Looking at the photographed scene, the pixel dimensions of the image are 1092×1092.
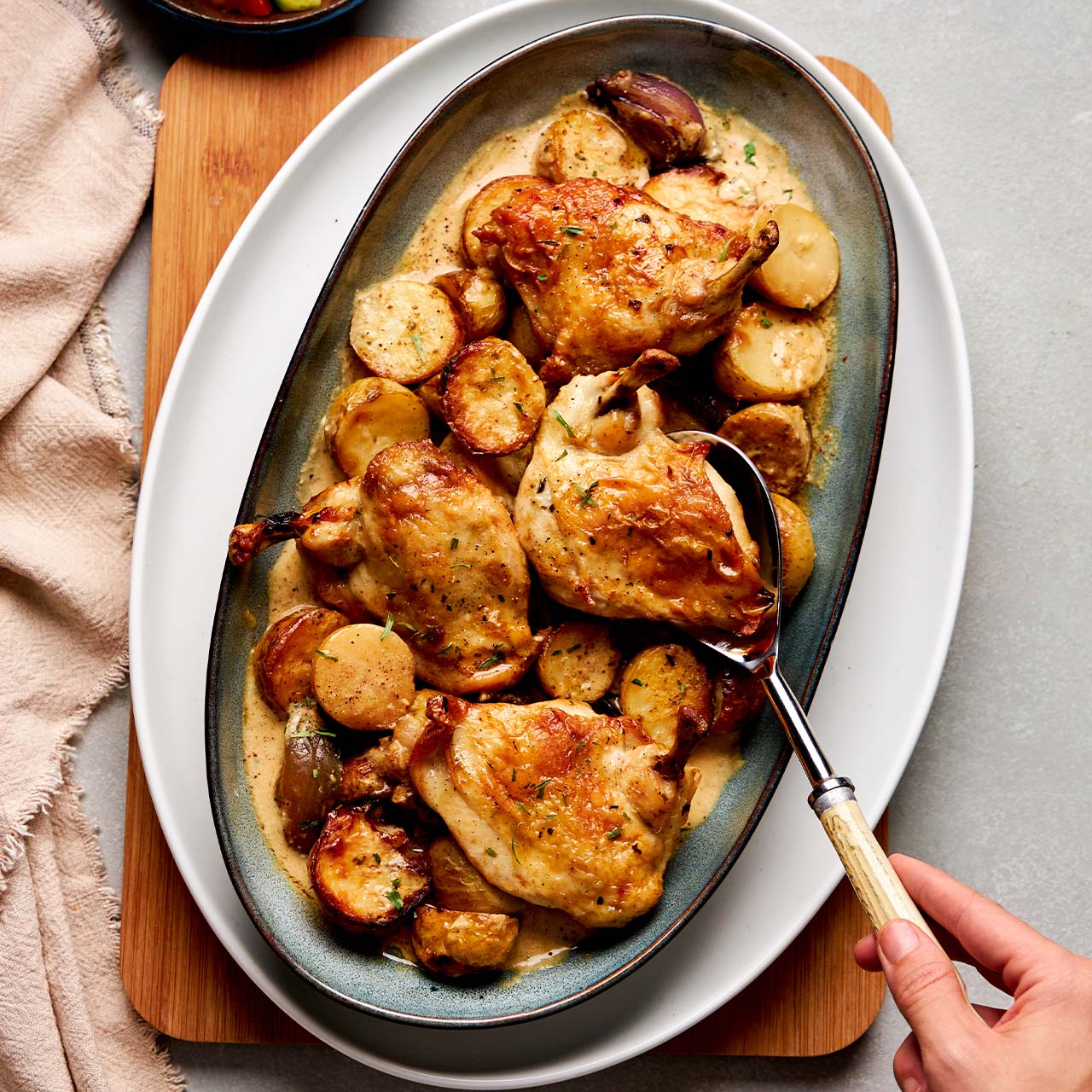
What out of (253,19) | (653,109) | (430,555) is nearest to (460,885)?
(430,555)

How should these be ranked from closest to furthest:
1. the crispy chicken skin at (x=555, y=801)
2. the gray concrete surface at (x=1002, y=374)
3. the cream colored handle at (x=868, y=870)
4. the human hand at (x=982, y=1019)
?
1. the human hand at (x=982, y=1019)
2. the cream colored handle at (x=868, y=870)
3. the crispy chicken skin at (x=555, y=801)
4. the gray concrete surface at (x=1002, y=374)

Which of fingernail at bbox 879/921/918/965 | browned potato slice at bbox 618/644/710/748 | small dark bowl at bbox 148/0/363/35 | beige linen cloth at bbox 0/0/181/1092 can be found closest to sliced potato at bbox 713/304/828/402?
browned potato slice at bbox 618/644/710/748

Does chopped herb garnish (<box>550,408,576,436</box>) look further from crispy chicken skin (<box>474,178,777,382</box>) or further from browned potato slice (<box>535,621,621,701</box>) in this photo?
browned potato slice (<box>535,621,621,701</box>)

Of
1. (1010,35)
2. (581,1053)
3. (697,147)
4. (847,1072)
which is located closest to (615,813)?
(581,1053)

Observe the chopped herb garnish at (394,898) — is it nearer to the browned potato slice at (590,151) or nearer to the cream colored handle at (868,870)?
the cream colored handle at (868,870)

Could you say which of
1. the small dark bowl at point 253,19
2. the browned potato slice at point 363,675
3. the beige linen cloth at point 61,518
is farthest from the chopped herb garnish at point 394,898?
the small dark bowl at point 253,19

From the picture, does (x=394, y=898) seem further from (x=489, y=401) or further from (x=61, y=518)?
(x=61, y=518)

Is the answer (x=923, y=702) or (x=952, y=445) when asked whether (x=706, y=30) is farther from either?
(x=923, y=702)
